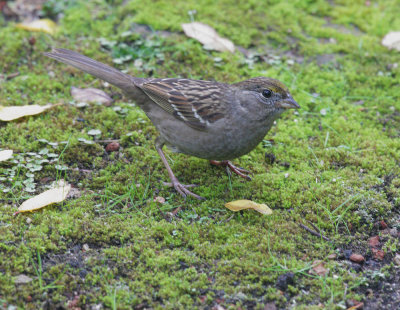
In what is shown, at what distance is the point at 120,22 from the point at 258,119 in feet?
11.4

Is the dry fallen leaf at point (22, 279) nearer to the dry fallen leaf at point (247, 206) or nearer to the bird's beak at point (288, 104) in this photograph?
the dry fallen leaf at point (247, 206)

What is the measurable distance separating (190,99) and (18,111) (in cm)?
200

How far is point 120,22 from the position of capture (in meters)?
6.94

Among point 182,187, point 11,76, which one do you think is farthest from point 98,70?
point 11,76

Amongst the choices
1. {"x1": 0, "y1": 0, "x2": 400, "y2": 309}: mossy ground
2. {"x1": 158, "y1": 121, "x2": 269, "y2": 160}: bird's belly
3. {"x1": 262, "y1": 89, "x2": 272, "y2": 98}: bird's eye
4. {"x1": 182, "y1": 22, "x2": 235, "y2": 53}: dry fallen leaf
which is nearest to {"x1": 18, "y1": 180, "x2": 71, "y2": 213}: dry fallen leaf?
{"x1": 0, "y1": 0, "x2": 400, "y2": 309}: mossy ground

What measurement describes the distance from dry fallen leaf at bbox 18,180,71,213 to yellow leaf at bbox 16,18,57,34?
129 inches

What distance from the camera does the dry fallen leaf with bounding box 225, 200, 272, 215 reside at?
4129mm

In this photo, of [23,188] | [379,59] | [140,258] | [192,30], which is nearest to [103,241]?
[140,258]

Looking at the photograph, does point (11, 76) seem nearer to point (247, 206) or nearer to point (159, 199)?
point (159, 199)

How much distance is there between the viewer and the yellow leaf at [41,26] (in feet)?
21.8

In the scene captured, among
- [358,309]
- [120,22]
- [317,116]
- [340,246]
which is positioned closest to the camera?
[358,309]

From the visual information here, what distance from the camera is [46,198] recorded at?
4.07 metres

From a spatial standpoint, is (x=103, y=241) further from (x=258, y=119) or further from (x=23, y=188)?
(x=258, y=119)

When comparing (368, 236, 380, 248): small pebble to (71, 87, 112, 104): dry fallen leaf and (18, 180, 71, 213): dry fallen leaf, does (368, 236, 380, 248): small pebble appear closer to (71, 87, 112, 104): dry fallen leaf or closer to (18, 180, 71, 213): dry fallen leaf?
(18, 180, 71, 213): dry fallen leaf
